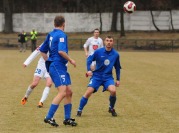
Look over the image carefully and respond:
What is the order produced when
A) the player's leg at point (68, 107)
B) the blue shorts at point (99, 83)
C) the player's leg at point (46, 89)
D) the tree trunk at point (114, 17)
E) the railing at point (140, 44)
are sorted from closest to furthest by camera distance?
1. the player's leg at point (68, 107)
2. the blue shorts at point (99, 83)
3. the player's leg at point (46, 89)
4. the railing at point (140, 44)
5. the tree trunk at point (114, 17)

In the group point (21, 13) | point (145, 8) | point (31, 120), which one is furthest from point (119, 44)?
point (31, 120)

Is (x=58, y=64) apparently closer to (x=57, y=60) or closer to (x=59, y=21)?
(x=57, y=60)

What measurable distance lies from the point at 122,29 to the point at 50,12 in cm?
971

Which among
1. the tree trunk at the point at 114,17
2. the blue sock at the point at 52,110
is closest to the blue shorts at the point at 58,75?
the blue sock at the point at 52,110

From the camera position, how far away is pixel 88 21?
191ft

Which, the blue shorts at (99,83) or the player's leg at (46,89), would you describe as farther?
the player's leg at (46,89)

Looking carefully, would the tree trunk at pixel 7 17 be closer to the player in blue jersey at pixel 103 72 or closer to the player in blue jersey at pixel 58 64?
the player in blue jersey at pixel 103 72

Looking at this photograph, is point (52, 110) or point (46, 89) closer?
point (52, 110)

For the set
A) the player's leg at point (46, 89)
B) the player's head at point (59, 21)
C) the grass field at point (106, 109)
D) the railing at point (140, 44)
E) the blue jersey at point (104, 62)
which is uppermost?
the player's head at point (59, 21)

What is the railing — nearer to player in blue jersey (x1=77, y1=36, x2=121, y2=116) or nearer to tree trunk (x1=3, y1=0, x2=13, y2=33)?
tree trunk (x1=3, y1=0, x2=13, y2=33)

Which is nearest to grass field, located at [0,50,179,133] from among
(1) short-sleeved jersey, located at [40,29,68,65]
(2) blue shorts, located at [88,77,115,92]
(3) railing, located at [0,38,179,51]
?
(2) blue shorts, located at [88,77,115,92]

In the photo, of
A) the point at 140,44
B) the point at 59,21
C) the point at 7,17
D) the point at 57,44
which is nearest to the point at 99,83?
the point at 57,44

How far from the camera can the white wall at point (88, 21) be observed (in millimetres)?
57750

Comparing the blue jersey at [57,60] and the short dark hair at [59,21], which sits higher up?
the short dark hair at [59,21]
